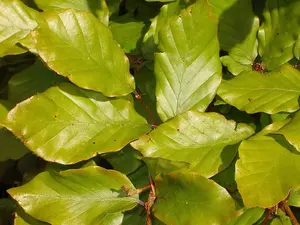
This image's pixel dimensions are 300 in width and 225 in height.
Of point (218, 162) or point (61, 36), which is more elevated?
point (61, 36)

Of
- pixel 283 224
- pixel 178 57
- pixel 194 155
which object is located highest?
pixel 178 57

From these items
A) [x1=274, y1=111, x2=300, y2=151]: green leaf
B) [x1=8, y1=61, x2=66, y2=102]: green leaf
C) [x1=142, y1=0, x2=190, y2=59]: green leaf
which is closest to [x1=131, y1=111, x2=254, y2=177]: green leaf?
[x1=274, y1=111, x2=300, y2=151]: green leaf

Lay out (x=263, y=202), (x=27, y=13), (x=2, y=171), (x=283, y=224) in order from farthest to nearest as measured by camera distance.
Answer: (x=2, y=171) → (x=27, y=13) → (x=283, y=224) → (x=263, y=202)

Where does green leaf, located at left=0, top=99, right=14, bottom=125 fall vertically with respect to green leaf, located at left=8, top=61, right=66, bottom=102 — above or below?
above

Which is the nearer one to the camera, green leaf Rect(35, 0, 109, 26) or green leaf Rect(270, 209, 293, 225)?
green leaf Rect(270, 209, 293, 225)

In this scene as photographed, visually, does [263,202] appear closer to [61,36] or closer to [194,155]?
[194,155]

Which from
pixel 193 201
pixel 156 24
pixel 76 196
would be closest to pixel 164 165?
pixel 193 201

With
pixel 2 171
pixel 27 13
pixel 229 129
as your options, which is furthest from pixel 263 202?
pixel 2 171

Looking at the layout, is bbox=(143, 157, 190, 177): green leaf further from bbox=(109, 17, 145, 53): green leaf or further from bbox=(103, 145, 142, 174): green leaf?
bbox=(109, 17, 145, 53): green leaf

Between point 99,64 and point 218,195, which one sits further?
point 99,64
